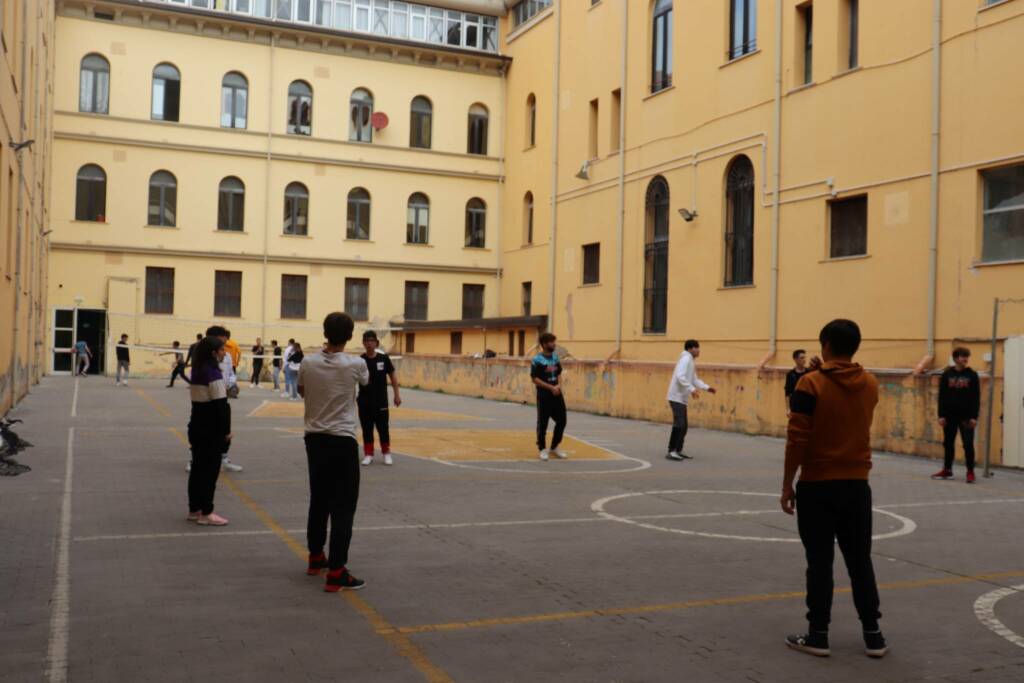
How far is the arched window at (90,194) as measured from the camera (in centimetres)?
4022

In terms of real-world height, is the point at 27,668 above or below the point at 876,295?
below

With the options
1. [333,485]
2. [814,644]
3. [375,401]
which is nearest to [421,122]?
[375,401]

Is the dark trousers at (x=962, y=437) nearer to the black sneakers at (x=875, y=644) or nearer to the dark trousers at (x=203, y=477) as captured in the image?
the black sneakers at (x=875, y=644)

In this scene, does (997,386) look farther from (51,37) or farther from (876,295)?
(51,37)

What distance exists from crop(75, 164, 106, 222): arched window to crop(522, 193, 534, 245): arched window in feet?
56.2

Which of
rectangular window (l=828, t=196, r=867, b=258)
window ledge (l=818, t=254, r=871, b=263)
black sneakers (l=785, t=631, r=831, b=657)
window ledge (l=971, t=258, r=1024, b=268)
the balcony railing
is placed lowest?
black sneakers (l=785, t=631, r=831, b=657)

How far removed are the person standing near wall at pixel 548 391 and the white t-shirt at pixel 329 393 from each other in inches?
319

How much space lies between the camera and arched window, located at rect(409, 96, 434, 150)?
45812 millimetres

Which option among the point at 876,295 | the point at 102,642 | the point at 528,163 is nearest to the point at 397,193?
the point at 528,163

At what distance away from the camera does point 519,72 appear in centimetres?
4438

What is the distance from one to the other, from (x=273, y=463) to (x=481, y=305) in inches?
1310

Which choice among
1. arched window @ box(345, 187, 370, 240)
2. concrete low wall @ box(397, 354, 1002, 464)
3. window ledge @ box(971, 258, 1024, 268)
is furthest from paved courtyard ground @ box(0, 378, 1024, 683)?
arched window @ box(345, 187, 370, 240)

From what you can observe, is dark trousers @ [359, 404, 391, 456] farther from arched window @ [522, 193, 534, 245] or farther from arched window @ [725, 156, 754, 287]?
arched window @ [522, 193, 534, 245]

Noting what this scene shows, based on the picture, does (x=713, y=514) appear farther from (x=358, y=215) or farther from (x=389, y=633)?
(x=358, y=215)
